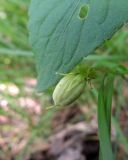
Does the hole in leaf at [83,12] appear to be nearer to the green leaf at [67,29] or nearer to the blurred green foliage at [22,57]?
the green leaf at [67,29]

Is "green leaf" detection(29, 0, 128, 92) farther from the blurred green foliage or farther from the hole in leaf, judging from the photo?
the blurred green foliage

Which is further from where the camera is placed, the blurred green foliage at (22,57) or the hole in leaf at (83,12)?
the blurred green foliage at (22,57)

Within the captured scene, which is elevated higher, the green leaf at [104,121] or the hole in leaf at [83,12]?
the hole in leaf at [83,12]

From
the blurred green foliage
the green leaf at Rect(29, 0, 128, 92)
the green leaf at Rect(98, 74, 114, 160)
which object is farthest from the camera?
the blurred green foliage

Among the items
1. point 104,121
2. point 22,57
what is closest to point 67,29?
point 104,121

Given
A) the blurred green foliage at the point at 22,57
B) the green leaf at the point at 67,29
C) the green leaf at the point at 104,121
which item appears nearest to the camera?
the green leaf at the point at 67,29

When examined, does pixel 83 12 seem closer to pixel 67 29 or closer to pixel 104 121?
pixel 67 29

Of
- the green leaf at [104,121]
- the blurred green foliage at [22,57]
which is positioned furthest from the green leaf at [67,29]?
the blurred green foliage at [22,57]

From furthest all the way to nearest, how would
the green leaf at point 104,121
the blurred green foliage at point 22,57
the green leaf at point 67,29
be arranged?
1. the blurred green foliage at point 22,57
2. the green leaf at point 104,121
3. the green leaf at point 67,29

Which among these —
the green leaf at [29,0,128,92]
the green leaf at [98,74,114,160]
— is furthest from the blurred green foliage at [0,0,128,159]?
the green leaf at [29,0,128,92]
